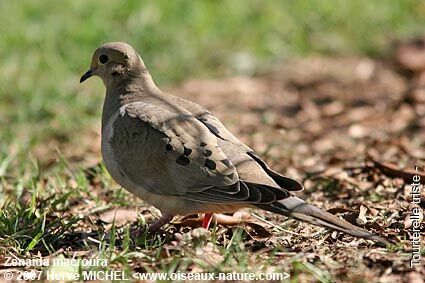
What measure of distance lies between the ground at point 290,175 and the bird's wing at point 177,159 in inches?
8.9

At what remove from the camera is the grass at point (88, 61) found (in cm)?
452

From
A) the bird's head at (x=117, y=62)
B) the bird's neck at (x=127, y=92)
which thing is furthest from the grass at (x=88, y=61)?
the bird's head at (x=117, y=62)

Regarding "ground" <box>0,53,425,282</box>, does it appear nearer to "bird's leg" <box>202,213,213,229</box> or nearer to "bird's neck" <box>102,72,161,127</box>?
"bird's leg" <box>202,213,213,229</box>

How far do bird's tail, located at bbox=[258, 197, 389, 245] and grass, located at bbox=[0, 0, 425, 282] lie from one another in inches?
8.3

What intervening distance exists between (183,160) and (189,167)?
5cm

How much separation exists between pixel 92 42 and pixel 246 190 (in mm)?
4803

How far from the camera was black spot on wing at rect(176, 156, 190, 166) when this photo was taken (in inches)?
168

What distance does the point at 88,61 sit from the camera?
8242mm

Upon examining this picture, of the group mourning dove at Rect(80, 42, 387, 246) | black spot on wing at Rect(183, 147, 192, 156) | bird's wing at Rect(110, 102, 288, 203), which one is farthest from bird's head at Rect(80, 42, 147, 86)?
black spot on wing at Rect(183, 147, 192, 156)

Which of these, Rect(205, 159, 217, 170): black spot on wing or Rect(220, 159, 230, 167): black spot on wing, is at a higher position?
Rect(220, 159, 230, 167): black spot on wing

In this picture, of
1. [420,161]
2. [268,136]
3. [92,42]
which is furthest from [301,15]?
[420,161]

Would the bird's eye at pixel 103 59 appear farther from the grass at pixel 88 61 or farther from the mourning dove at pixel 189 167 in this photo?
the grass at pixel 88 61

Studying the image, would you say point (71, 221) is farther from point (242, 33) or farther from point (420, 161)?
point (242, 33)

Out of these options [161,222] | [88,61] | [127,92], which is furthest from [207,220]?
[88,61]
